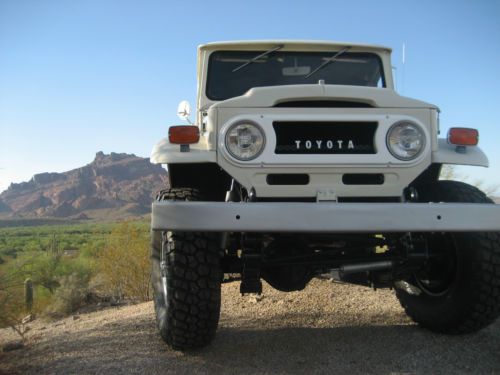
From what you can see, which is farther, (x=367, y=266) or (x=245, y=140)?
(x=367, y=266)

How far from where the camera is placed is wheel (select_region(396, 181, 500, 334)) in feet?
11.3

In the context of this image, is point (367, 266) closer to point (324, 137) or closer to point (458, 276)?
point (458, 276)

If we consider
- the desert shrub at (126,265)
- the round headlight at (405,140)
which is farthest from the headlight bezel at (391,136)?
the desert shrub at (126,265)

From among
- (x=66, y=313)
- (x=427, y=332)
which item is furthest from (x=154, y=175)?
(x=427, y=332)

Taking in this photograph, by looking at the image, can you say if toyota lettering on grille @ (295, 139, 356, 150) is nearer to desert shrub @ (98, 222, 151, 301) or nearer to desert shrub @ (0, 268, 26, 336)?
desert shrub @ (0, 268, 26, 336)

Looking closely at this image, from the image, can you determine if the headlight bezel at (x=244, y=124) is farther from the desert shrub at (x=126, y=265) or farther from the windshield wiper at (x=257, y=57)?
the desert shrub at (x=126, y=265)

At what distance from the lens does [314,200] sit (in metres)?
3.27

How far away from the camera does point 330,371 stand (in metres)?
3.21

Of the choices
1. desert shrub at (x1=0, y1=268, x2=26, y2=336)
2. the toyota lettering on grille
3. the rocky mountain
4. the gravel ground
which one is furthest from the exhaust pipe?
the rocky mountain

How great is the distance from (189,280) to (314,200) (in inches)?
40.2

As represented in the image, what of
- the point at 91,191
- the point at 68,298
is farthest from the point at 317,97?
the point at 91,191

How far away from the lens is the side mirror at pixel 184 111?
4664 millimetres

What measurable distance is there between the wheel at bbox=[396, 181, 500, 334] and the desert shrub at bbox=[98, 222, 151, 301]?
308 inches

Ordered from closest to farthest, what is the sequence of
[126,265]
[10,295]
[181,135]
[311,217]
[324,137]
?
[311,217] → [181,135] → [324,137] → [10,295] → [126,265]
